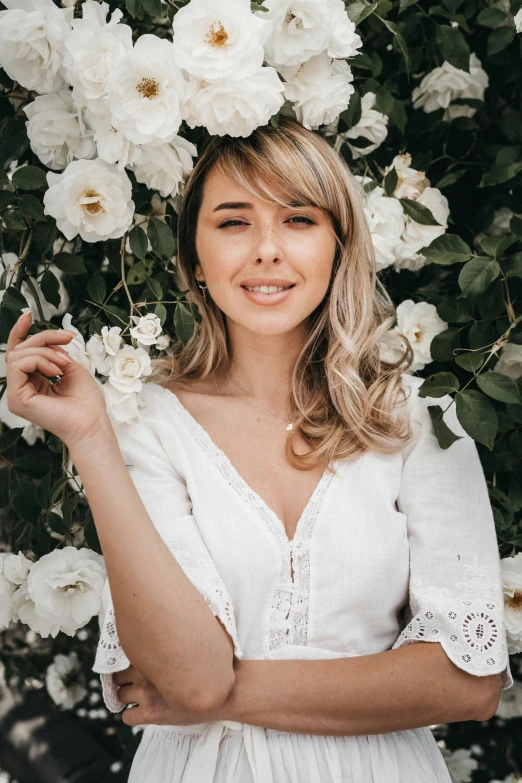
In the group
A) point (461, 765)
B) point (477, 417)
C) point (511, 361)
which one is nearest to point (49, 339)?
point (477, 417)

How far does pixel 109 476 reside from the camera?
1466 mm

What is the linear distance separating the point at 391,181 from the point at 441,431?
64 cm

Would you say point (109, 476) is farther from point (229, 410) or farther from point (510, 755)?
point (510, 755)

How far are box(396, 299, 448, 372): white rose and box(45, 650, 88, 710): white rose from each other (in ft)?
4.25

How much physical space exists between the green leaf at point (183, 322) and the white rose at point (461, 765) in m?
1.52

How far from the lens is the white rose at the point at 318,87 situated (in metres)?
1.64

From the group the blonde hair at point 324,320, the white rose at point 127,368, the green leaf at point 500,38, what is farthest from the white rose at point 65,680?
the green leaf at point 500,38

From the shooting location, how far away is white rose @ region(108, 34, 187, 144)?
1.48 metres

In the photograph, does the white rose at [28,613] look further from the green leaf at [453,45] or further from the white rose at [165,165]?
the green leaf at [453,45]

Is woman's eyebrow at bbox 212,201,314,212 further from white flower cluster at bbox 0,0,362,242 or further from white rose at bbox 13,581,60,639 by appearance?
white rose at bbox 13,581,60,639

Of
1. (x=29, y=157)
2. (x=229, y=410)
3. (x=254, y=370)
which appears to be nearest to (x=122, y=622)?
(x=229, y=410)

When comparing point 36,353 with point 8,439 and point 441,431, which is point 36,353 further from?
point 441,431

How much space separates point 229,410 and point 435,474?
52 centimetres

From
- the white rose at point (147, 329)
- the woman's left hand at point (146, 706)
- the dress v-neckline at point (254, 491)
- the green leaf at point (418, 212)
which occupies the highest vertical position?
the green leaf at point (418, 212)
